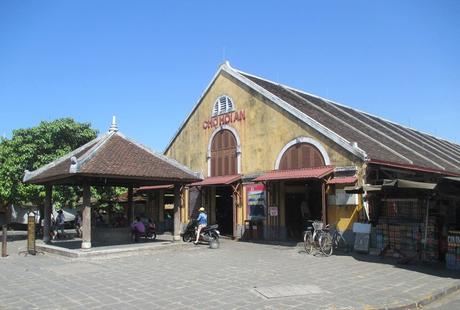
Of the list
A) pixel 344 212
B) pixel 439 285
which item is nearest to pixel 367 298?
pixel 439 285

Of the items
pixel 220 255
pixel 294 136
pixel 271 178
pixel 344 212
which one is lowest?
pixel 220 255

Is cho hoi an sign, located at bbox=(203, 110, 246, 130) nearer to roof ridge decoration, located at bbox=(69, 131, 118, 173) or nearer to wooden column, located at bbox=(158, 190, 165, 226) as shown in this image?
wooden column, located at bbox=(158, 190, 165, 226)

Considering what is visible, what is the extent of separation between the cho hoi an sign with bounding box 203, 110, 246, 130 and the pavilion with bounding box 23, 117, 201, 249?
5059mm

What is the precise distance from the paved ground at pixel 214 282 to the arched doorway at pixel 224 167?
7.68m

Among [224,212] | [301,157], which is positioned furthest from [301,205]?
[224,212]

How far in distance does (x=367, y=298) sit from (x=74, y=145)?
718 inches

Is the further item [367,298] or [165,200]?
[165,200]

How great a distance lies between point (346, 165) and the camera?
16.8 meters

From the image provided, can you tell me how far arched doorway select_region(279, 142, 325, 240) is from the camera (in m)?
18.7

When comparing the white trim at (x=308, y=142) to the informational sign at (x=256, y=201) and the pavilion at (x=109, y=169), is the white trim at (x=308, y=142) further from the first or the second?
the pavilion at (x=109, y=169)

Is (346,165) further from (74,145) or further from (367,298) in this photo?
(74,145)

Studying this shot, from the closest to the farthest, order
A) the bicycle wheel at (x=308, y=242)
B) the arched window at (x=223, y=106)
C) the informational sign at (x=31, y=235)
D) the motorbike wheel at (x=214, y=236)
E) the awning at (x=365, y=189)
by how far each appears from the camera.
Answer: the awning at (x=365, y=189)
the bicycle wheel at (x=308, y=242)
the informational sign at (x=31, y=235)
the motorbike wheel at (x=214, y=236)
the arched window at (x=223, y=106)

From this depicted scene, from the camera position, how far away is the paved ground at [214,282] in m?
8.23

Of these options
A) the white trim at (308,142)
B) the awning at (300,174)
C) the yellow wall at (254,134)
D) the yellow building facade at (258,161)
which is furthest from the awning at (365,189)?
the white trim at (308,142)
